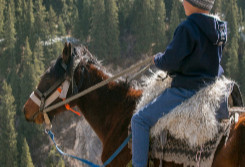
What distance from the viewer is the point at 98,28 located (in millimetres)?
59375

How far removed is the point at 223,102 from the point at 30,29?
59.3 metres

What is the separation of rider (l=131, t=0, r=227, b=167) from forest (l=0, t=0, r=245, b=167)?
4756 cm

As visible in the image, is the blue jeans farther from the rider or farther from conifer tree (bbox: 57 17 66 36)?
conifer tree (bbox: 57 17 66 36)

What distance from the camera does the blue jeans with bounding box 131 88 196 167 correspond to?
168 inches

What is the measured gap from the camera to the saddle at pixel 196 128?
160 inches

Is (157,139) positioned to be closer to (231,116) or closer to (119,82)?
(231,116)

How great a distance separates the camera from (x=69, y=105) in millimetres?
5527

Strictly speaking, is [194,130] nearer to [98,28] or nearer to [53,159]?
[53,159]

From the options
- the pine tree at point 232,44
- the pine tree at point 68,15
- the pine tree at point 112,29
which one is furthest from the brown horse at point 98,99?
the pine tree at point 68,15

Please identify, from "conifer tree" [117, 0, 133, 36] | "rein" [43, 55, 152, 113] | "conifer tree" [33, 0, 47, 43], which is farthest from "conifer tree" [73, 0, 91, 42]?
"rein" [43, 55, 152, 113]

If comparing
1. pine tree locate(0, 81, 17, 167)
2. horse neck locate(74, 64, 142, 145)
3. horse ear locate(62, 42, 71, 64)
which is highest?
horse ear locate(62, 42, 71, 64)

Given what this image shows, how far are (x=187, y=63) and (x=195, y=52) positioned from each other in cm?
17

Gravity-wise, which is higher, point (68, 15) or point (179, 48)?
point (179, 48)

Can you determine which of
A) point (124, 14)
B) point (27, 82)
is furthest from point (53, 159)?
point (124, 14)
